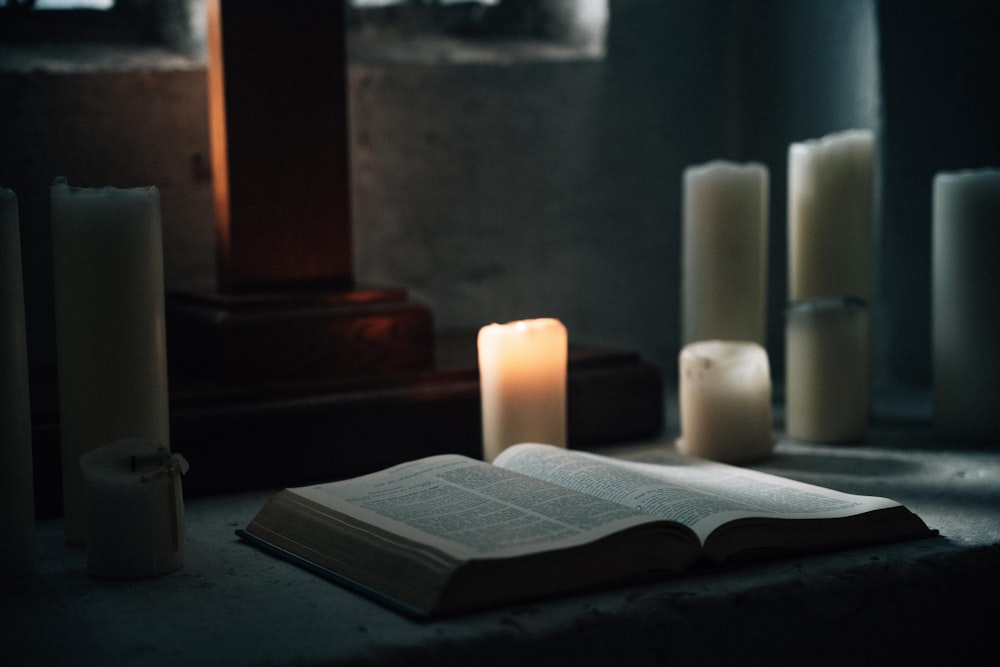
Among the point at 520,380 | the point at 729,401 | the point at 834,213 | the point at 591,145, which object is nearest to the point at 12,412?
the point at 520,380

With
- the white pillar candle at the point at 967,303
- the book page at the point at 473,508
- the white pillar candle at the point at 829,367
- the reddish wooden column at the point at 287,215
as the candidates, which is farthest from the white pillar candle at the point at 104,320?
the white pillar candle at the point at 967,303

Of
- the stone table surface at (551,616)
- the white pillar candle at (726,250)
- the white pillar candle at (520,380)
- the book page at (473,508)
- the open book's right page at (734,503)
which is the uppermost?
the white pillar candle at (726,250)

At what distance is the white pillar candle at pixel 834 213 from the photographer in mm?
1759

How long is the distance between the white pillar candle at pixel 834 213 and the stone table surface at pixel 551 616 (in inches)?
22.5

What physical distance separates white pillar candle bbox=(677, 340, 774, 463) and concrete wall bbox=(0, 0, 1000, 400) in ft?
2.24

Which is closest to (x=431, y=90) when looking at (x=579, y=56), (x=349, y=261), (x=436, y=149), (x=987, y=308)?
(x=436, y=149)

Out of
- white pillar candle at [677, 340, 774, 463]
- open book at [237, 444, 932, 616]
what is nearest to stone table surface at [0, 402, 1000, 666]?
open book at [237, 444, 932, 616]

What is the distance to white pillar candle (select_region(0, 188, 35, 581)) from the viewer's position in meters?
1.07

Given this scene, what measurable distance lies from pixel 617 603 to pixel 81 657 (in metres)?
0.43

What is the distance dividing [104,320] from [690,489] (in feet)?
2.02

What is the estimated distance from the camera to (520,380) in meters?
1.50

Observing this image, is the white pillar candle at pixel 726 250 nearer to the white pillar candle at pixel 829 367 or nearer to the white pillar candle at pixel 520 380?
the white pillar candle at pixel 829 367

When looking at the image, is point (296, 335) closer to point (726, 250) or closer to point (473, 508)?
point (473, 508)

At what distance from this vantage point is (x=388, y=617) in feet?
3.24
